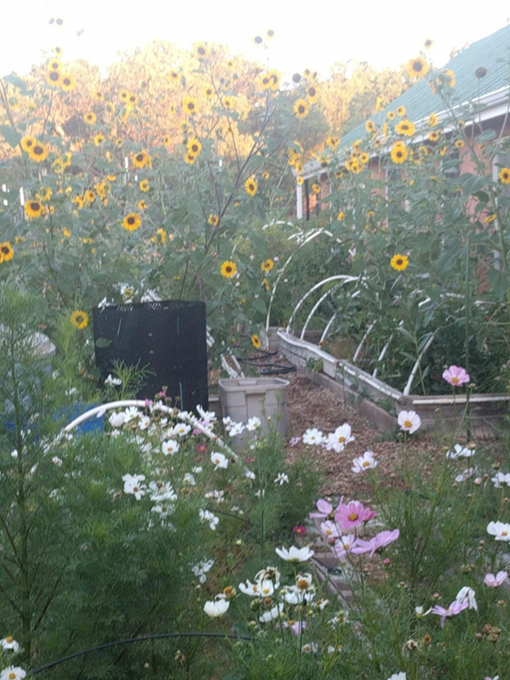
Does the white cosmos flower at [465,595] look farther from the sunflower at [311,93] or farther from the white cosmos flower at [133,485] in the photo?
the sunflower at [311,93]

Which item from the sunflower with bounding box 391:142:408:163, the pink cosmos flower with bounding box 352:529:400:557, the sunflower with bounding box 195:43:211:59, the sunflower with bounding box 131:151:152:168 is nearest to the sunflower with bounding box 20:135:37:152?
the sunflower with bounding box 131:151:152:168

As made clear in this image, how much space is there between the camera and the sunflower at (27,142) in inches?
166

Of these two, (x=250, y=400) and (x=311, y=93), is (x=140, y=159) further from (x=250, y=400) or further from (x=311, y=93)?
(x=250, y=400)

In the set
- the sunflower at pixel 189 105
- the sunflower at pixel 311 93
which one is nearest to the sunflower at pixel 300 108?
the sunflower at pixel 311 93

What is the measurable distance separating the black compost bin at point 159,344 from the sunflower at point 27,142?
102cm

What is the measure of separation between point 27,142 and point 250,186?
1.31 metres

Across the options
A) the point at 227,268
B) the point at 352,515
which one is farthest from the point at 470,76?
the point at 352,515

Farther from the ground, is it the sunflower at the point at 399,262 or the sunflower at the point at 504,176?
the sunflower at the point at 504,176

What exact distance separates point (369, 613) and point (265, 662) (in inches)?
11.2

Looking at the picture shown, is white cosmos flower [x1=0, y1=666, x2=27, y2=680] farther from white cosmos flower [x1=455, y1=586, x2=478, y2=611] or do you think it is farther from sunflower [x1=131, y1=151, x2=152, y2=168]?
sunflower [x1=131, y1=151, x2=152, y2=168]

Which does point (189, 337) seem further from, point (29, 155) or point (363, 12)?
point (363, 12)

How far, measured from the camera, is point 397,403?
15.1ft

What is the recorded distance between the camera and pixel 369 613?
1.54m

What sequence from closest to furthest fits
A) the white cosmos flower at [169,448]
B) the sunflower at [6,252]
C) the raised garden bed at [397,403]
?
the white cosmos flower at [169,448]
the sunflower at [6,252]
the raised garden bed at [397,403]
